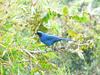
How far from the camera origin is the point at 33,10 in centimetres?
125

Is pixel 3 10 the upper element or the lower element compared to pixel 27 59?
upper

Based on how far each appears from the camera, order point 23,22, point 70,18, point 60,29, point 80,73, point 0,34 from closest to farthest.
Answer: point 0,34 → point 23,22 → point 70,18 → point 60,29 → point 80,73

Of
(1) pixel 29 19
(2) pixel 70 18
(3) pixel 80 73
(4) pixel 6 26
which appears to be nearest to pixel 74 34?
(2) pixel 70 18

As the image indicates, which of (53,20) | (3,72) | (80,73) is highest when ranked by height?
(53,20)

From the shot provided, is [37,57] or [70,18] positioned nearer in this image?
[37,57]

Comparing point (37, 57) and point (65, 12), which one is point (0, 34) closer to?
point (37, 57)

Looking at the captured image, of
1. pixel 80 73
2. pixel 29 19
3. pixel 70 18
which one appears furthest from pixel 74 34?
pixel 80 73

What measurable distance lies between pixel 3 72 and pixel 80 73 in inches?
75.2

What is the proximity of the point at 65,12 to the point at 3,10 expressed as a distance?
29 centimetres

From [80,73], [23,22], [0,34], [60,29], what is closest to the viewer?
[0,34]

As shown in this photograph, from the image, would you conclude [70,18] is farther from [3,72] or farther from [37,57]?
[3,72]

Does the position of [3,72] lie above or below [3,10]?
below

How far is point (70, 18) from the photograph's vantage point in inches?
52.0

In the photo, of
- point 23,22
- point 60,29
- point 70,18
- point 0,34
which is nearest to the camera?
point 0,34
